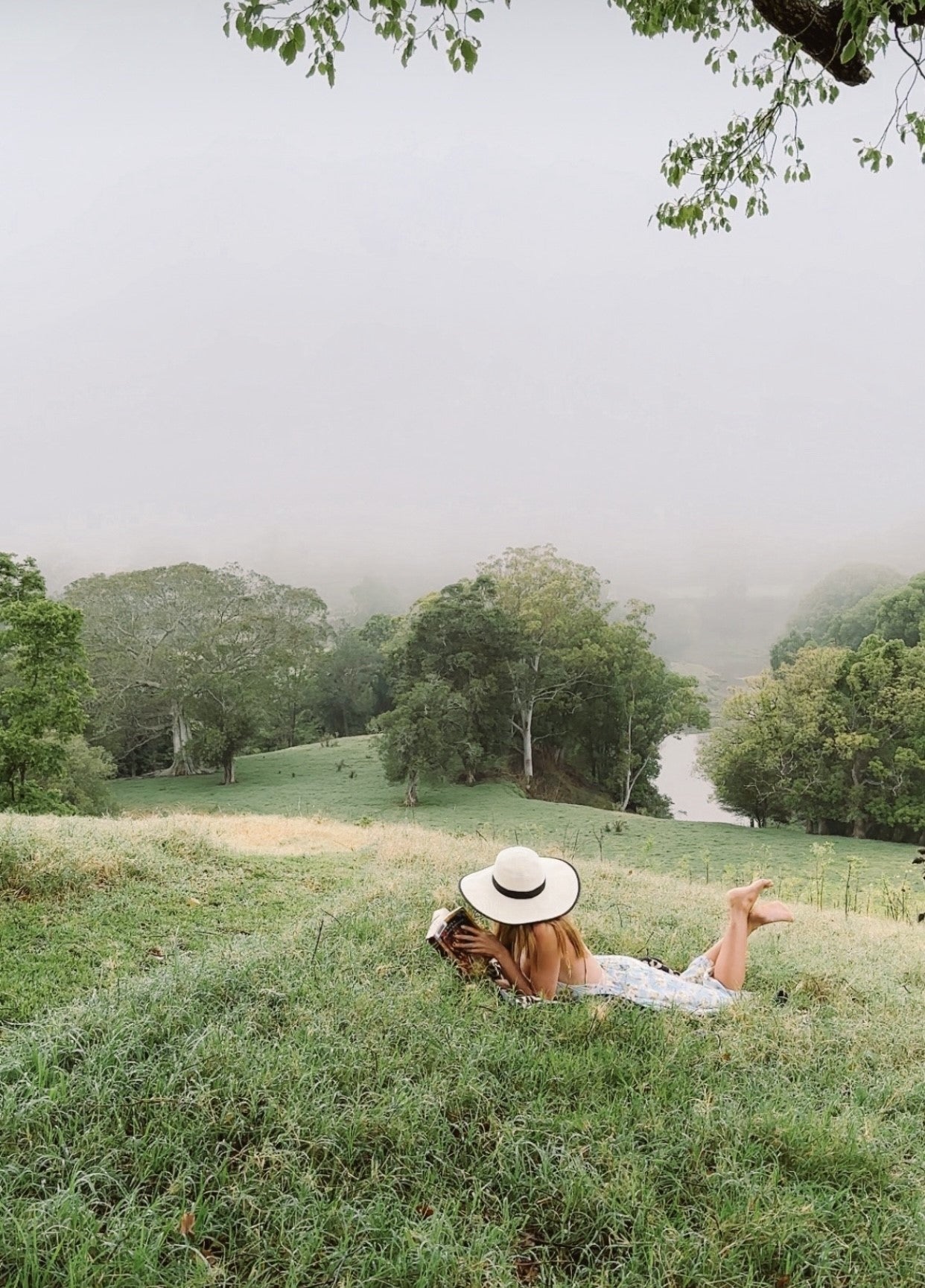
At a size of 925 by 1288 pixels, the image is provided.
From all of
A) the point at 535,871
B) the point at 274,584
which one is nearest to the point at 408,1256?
the point at 535,871

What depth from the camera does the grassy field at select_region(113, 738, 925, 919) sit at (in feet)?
56.9

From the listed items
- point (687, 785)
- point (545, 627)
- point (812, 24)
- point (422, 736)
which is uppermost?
point (812, 24)

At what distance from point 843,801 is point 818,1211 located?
26.1m

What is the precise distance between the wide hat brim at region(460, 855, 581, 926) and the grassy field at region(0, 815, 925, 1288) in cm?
34

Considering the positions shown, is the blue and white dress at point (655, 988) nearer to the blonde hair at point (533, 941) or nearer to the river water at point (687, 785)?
the blonde hair at point (533, 941)

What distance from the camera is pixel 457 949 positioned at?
10.6 ft

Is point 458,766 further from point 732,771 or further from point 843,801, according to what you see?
point 843,801

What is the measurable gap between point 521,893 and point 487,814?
20.7 m

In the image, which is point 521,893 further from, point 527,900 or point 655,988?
point 655,988

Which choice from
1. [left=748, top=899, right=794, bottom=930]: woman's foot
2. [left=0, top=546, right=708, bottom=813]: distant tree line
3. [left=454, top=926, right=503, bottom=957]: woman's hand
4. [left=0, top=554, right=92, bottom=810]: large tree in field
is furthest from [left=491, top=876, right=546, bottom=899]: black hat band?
[left=0, top=546, right=708, bottom=813]: distant tree line

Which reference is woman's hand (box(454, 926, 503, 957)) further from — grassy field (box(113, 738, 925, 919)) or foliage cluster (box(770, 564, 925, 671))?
foliage cluster (box(770, 564, 925, 671))

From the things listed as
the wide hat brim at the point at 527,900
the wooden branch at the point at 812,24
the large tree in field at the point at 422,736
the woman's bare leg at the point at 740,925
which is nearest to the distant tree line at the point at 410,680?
the large tree in field at the point at 422,736

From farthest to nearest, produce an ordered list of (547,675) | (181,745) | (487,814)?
(547,675), (181,745), (487,814)

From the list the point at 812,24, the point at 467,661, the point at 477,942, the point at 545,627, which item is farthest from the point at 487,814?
the point at 812,24
